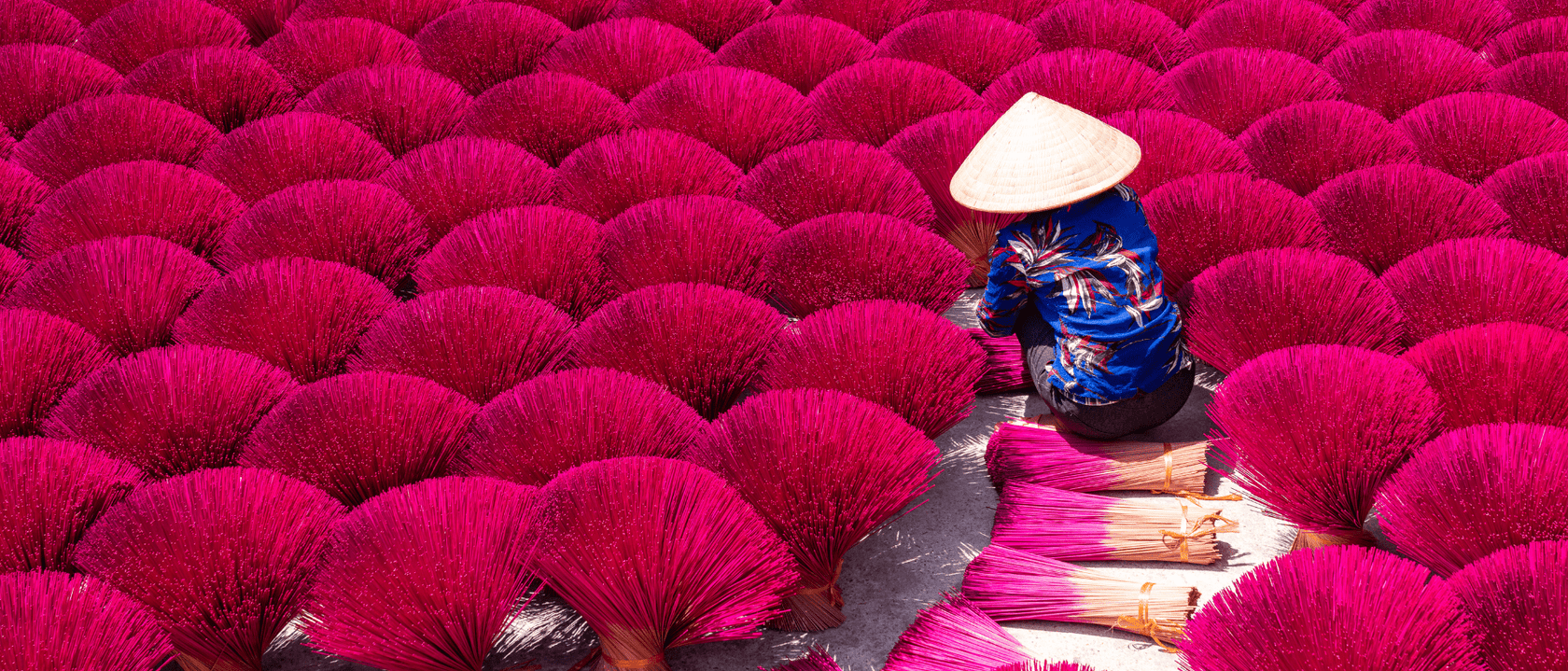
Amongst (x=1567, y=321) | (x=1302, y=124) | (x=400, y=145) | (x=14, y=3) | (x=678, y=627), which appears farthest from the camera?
(x=14, y=3)

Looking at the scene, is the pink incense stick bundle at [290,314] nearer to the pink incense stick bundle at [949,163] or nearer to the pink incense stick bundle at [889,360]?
the pink incense stick bundle at [889,360]

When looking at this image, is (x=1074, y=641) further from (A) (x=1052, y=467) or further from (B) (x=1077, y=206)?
(B) (x=1077, y=206)

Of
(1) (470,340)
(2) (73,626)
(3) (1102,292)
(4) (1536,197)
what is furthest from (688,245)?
(4) (1536,197)

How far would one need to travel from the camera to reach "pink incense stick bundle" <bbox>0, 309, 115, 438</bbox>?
1591 mm

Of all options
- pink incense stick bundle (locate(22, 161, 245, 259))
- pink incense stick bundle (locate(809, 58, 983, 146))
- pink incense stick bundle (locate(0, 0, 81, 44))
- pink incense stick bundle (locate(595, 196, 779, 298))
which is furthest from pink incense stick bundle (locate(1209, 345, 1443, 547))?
pink incense stick bundle (locate(0, 0, 81, 44))

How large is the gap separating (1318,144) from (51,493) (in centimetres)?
197

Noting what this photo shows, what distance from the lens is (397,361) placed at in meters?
1.64

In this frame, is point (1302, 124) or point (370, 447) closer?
point (370, 447)

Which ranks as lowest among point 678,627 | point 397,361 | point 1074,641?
point 1074,641

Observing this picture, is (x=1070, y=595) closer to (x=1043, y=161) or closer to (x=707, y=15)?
(x=1043, y=161)

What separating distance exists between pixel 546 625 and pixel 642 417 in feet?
0.93

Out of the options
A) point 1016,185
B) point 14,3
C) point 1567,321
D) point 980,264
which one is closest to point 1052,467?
point 1016,185

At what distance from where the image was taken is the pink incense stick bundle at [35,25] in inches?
102

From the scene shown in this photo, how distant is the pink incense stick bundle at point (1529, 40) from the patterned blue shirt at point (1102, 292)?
4.18 feet
